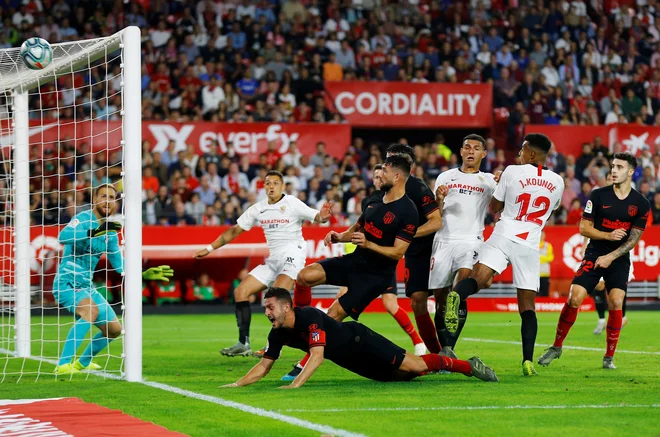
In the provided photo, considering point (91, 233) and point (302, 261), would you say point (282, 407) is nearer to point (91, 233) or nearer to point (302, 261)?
point (91, 233)

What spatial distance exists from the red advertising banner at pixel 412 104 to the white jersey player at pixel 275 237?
13.8 m

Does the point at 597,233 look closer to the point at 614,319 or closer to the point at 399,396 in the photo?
the point at 614,319

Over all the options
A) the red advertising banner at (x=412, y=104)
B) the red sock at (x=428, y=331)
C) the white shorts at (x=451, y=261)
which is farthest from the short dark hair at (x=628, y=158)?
the red advertising banner at (x=412, y=104)

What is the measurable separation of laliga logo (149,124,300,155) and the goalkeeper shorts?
43.5 feet

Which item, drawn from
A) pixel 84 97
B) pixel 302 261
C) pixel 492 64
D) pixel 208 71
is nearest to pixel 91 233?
pixel 302 261

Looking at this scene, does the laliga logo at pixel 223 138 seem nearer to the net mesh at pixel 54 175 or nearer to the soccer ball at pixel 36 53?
the net mesh at pixel 54 175

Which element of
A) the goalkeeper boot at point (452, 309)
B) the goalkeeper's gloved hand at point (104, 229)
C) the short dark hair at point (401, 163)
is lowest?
the goalkeeper boot at point (452, 309)

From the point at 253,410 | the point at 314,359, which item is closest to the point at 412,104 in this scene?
the point at 314,359

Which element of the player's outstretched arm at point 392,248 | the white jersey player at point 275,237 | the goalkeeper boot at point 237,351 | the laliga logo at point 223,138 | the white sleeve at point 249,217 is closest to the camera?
the player's outstretched arm at point 392,248

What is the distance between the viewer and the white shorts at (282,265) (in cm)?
1280

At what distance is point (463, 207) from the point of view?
1070cm

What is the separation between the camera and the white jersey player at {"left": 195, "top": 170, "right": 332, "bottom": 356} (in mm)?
12727

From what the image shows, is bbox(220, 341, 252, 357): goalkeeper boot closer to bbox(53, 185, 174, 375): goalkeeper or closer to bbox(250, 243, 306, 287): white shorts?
bbox(250, 243, 306, 287): white shorts

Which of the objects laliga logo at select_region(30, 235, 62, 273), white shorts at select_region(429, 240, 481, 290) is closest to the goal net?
laliga logo at select_region(30, 235, 62, 273)
